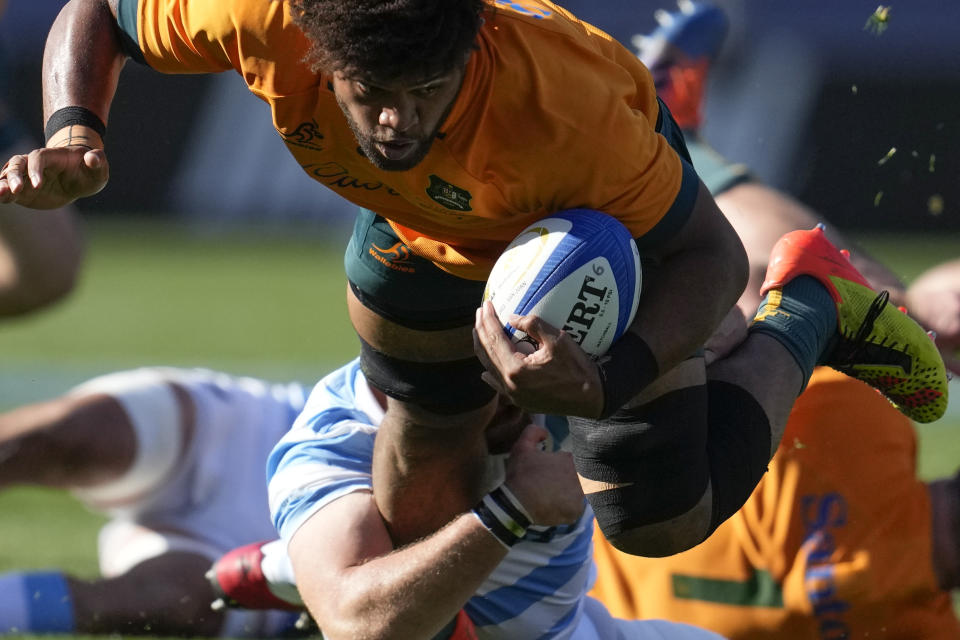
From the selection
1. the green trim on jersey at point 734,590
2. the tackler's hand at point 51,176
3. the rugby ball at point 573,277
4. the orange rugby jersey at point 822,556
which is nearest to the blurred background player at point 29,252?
the tackler's hand at point 51,176

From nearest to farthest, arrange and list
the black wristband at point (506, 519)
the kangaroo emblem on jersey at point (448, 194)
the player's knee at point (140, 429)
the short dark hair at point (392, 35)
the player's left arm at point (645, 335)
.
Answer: the short dark hair at point (392, 35) → the player's left arm at point (645, 335) → the kangaroo emblem on jersey at point (448, 194) → the black wristband at point (506, 519) → the player's knee at point (140, 429)

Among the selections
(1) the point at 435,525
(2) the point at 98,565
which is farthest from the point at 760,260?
(2) the point at 98,565

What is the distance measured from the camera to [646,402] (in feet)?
11.5

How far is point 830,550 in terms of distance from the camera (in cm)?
412

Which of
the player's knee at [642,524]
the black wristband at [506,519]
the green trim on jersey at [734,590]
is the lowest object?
the green trim on jersey at [734,590]

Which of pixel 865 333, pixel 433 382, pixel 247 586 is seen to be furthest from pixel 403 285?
pixel 865 333

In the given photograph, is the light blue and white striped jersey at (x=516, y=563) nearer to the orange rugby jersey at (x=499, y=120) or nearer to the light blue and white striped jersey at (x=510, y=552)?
the light blue and white striped jersey at (x=510, y=552)

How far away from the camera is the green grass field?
20.6 feet

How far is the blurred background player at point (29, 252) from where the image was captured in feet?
19.1

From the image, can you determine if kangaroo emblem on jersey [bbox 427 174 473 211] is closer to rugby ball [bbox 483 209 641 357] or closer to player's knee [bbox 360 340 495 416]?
rugby ball [bbox 483 209 641 357]

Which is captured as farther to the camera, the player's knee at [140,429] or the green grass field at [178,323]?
the green grass field at [178,323]

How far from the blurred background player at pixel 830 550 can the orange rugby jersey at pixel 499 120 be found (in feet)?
4.40

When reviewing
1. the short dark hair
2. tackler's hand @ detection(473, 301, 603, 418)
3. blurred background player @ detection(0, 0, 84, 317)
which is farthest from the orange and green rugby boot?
blurred background player @ detection(0, 0, 84, 317)

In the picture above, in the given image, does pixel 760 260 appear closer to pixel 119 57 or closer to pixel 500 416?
pixel 500 416
